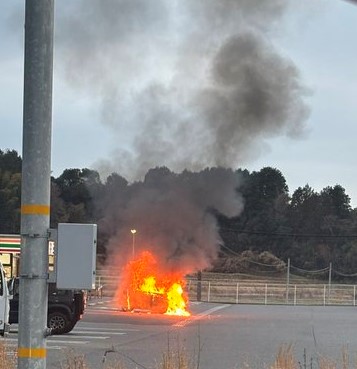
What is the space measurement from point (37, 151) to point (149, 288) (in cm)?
3145

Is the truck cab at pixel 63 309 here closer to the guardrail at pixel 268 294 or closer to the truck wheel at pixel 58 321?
the truck wheel at pixel 58 321

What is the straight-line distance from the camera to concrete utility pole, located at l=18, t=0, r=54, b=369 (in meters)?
5.36

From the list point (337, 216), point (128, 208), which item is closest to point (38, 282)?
point (128, 208)

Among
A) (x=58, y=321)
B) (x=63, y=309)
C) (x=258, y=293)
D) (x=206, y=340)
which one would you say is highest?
(x=63, y=309)

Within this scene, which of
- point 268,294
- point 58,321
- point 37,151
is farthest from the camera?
point 268,294

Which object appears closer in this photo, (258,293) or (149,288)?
(149,288)

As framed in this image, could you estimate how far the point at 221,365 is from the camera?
13281 millimetres

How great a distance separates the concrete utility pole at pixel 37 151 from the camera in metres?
5.36

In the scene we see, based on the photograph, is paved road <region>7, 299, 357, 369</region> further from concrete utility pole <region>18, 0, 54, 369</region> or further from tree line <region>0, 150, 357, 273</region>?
tree line <region>0, 150, 357, 273</region>

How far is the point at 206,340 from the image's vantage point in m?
18.8

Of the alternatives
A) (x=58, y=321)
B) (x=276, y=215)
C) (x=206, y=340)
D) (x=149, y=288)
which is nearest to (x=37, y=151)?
(x=206, y=340)

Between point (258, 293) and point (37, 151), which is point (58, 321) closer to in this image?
point (37, 151)

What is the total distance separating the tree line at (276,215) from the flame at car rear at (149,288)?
27.0m

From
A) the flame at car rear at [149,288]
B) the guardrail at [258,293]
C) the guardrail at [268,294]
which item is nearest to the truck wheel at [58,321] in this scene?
the flame at car rear at [149,288]
